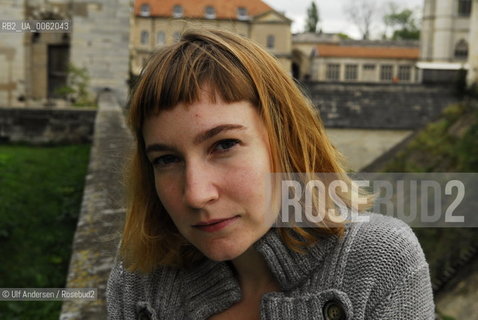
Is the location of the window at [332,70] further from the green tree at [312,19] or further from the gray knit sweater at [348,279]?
the gray knit sweater at [348,279]

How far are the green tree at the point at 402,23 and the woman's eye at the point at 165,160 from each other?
83971 mm

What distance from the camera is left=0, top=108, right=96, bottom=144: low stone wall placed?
39.8 ft

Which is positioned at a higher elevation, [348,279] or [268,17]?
[268,17]

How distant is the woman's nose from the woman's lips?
59mm

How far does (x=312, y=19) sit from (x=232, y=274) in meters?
77.8

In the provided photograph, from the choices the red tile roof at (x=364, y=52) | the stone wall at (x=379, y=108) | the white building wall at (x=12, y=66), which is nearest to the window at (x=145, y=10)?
the red tile roof at (x=364, y=52)

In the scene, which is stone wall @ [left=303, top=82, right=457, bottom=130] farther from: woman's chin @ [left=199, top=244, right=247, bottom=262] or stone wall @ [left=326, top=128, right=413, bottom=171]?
woman's chin @ [left=199, top=244, right=247, bottom=262]

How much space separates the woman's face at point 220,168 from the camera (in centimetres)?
170

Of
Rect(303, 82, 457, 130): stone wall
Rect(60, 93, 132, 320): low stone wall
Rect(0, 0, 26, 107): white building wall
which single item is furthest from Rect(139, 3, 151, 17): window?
Rect(60, 93, 132, 320): low stone wall

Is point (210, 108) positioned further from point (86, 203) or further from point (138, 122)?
point (86, 203)

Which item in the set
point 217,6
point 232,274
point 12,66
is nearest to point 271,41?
point 217,6

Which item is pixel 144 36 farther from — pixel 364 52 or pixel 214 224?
pixel 214 224

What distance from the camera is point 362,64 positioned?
61.9 m

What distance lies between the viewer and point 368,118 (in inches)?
1112
